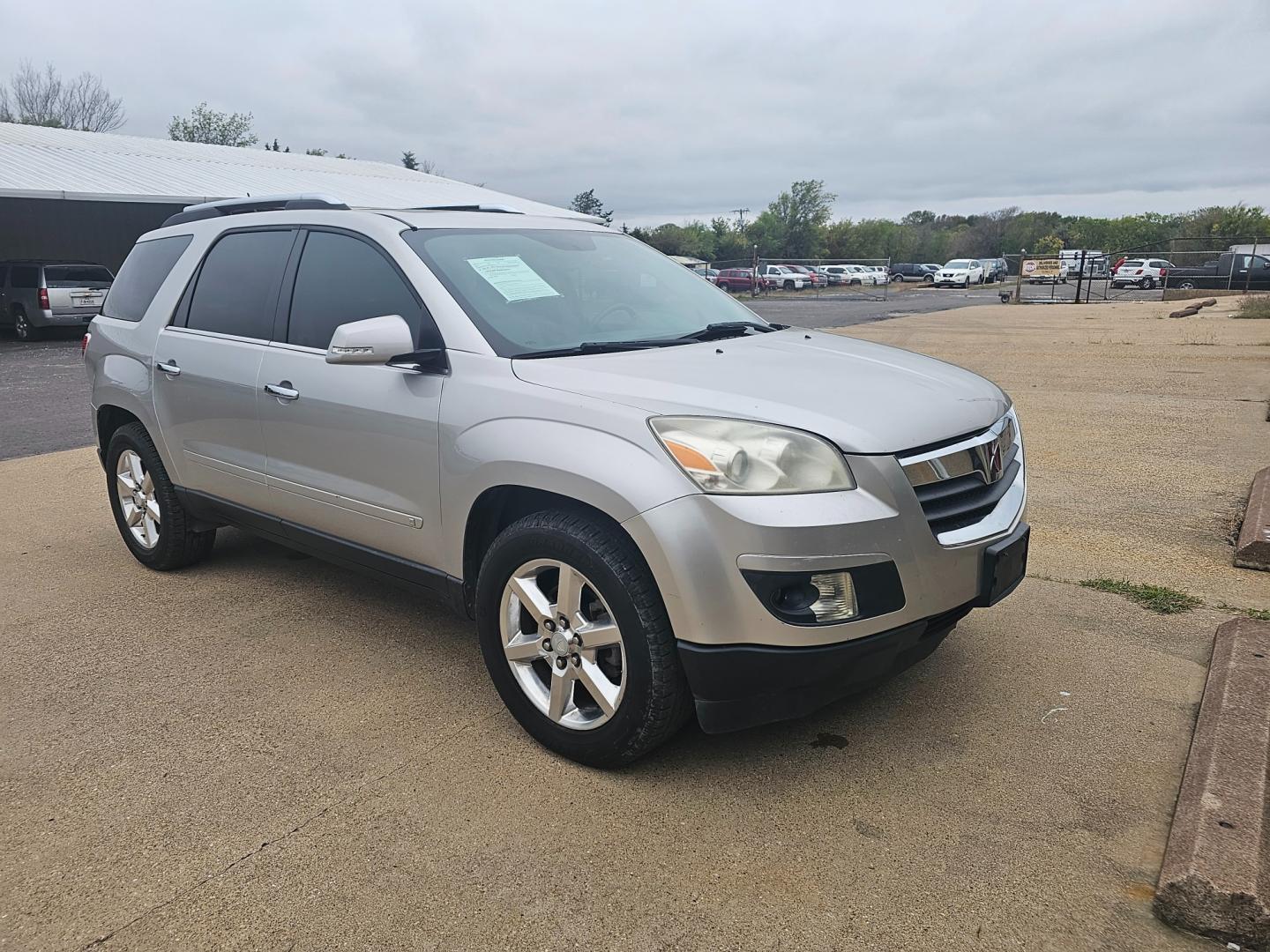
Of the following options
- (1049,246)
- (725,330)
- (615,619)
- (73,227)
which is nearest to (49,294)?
(73,227)

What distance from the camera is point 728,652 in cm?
263

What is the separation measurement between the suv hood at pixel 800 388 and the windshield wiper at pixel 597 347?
0.19 feet

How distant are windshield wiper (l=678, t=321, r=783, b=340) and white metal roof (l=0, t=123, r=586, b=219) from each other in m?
15.7

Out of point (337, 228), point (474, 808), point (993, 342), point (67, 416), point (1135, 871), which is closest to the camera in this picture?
point (1135, 871)

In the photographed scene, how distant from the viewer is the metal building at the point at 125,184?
22.7 metres

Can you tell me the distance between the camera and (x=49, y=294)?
66.1 ft

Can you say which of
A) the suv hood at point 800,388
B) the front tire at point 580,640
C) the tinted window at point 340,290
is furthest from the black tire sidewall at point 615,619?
the tinted window at point 340,290

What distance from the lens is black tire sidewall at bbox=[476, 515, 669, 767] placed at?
8.96ft

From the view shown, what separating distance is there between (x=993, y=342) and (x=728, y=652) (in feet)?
54.4

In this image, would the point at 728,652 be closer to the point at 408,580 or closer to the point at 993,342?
the point at 408,580

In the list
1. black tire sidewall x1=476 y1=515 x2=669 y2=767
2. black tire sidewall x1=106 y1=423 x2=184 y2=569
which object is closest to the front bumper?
black tire sidewall x1=476 y1=515 x2=669 y2=767

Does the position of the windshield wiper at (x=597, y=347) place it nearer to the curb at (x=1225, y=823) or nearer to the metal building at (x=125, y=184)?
the curb at (x=1225, y=823)

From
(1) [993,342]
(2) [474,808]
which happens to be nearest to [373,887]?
(2) [474,808]

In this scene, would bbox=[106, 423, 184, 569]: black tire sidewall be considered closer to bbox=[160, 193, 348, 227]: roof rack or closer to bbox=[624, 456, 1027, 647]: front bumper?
bbox=[160, 193, 348, 227]: roof rack
